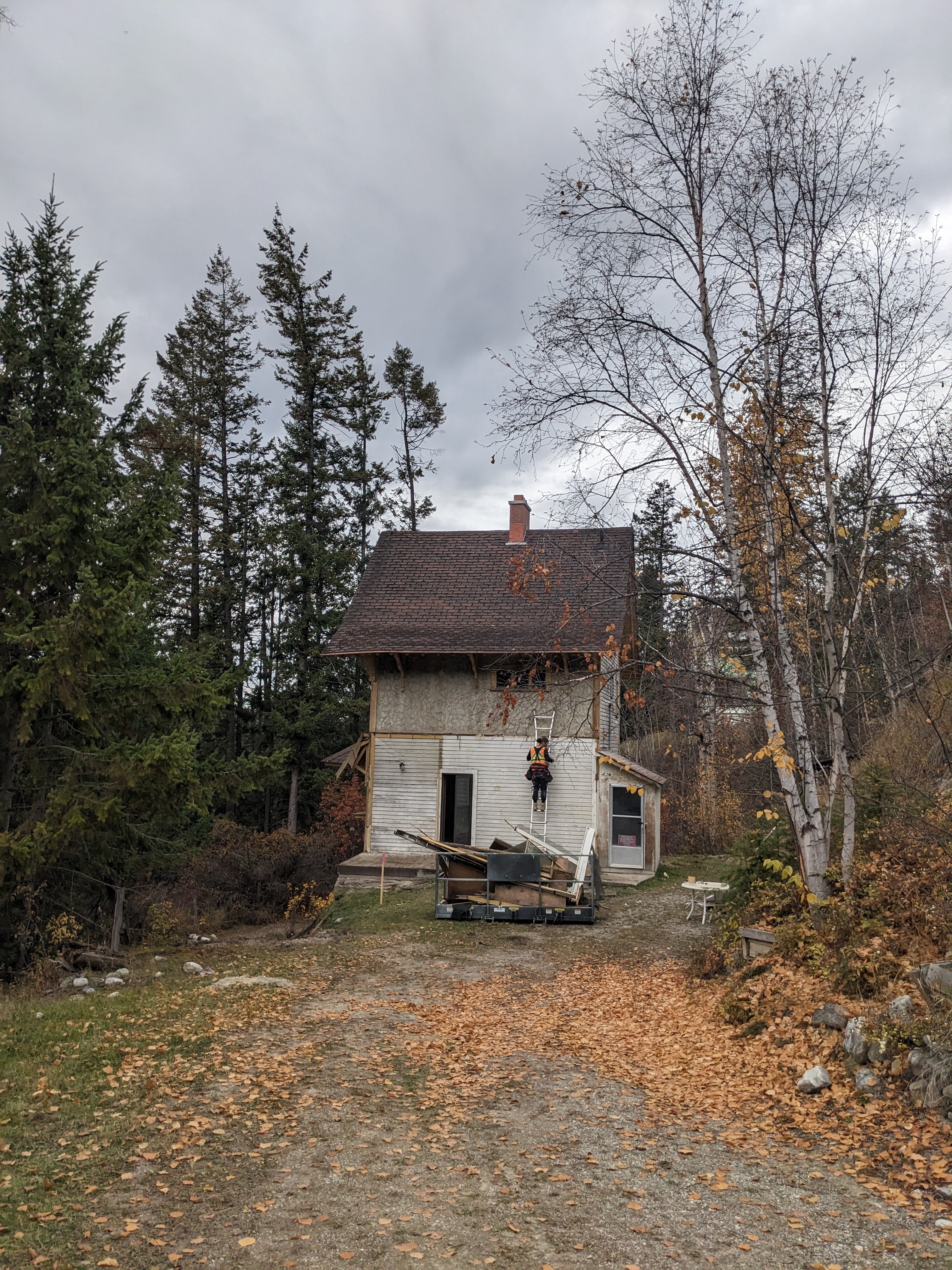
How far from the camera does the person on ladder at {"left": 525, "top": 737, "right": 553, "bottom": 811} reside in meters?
19.7

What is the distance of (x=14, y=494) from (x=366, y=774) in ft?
36.8

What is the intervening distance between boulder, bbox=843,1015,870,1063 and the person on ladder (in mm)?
12659

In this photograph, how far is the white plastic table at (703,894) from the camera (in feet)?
49.7

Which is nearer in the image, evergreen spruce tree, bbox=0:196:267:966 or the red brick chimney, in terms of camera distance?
evergreen spruce tree, bbox=0:196:267:966

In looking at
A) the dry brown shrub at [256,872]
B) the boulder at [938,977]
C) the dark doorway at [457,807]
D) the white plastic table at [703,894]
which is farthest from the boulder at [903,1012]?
the dry brown shrub at [256,872]

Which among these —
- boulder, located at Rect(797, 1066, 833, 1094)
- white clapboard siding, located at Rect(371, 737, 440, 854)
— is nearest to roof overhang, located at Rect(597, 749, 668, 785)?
white clapboard siding, located at Rect(371, 737, 440, 854)

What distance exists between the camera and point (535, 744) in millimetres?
20438

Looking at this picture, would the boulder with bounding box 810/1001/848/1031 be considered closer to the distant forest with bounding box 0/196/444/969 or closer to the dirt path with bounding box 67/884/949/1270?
the dirt path with bounding box 67/884/949/1270

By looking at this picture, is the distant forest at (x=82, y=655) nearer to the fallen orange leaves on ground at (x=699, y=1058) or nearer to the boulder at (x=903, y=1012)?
the fallen orange leaves on ground at (x=699, y=1058)

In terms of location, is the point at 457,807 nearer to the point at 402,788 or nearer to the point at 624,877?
the point at 402,788

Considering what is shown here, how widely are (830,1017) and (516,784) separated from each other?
13520 millimetres

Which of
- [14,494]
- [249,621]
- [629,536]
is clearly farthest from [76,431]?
[249,621]

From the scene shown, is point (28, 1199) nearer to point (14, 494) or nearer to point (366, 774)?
point (14, 494)

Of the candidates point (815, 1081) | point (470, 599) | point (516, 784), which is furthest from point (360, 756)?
point (815, 1081)
